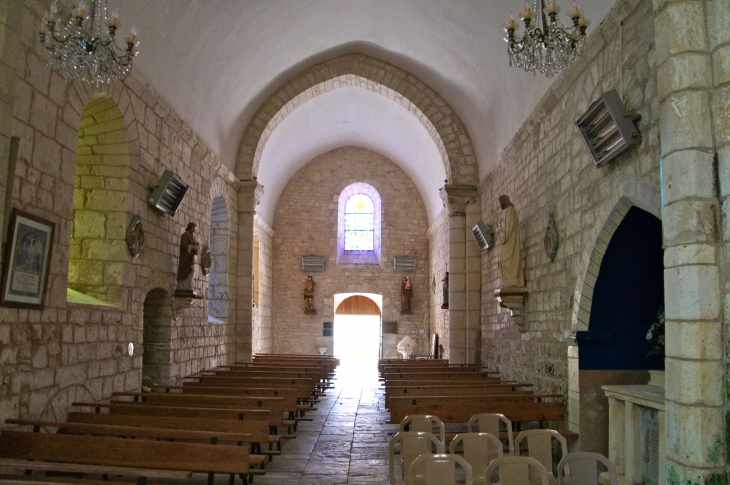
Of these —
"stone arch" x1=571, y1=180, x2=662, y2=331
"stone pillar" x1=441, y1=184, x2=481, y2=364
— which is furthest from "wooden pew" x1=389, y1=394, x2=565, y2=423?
"stone pillar" x1=441, y1=184, x2=481, y2=364

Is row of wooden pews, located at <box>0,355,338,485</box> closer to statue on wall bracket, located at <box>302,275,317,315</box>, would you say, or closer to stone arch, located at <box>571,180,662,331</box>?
stone arch, located at <box>571,180,662,331</box>

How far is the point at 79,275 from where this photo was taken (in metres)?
7.75

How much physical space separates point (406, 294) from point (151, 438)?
13802 mm

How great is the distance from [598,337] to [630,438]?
1304 mm

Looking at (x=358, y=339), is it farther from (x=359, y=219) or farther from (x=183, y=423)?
(x=183, y=423)

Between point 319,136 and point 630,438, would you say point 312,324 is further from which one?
point 630,438

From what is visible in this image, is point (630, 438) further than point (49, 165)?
No

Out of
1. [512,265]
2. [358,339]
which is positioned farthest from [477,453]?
[358,339]

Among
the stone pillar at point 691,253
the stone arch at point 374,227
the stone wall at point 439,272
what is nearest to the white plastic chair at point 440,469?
the stone pillar at point 691,253

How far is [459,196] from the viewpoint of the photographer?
13.2m

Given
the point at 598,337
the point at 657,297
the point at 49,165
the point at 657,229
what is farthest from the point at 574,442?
the point at 49,165

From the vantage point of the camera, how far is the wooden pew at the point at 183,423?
18.7 ft

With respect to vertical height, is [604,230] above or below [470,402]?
above

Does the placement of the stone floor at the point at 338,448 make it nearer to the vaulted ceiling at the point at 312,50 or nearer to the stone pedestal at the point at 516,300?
the stone pedestal at the point at 516,300
